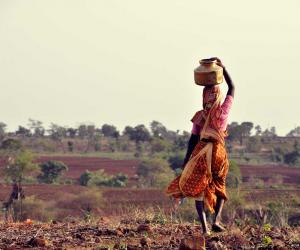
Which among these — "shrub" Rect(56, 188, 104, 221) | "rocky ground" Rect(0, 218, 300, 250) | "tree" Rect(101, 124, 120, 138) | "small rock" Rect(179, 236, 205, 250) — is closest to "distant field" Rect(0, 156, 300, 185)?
"shrub" Rect(56, 188, 104, 221)

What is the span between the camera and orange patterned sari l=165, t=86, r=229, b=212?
23.5ft

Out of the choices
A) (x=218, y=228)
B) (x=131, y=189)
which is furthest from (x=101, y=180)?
(x=218, y=228)

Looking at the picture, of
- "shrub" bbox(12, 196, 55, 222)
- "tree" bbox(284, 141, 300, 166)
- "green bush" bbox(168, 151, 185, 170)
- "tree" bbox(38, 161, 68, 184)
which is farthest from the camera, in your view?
"tree" bbox(284, 141, 300, 166)

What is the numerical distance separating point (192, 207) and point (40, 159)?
30.9 metres

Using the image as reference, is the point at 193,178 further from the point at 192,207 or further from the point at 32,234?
the point at 192,207

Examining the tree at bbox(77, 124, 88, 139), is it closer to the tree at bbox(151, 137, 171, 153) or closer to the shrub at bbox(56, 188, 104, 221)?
the tree at bbox(151, 137, 171, 153)

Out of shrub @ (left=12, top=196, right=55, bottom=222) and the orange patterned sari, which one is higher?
the orange patterned sari

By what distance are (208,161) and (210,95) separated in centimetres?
65

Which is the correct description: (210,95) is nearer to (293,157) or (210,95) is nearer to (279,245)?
(279,245)

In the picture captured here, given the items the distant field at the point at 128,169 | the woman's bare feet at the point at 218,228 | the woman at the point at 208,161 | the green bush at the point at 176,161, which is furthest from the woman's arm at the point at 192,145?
the green bush at the point at 176,161

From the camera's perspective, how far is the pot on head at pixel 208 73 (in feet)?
23.6

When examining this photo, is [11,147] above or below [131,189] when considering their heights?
above

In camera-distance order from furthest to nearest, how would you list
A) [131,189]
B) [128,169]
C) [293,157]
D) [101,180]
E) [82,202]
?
[293,157] < [128,169] < [101,180] < [131,189] < [82,202]

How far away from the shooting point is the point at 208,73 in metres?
7.20
